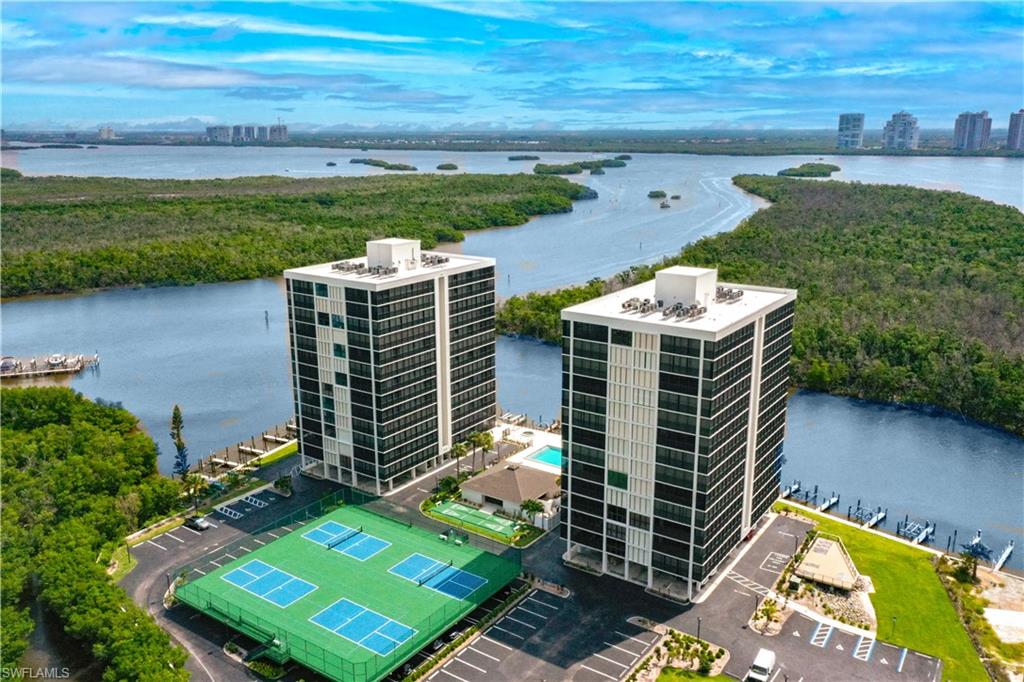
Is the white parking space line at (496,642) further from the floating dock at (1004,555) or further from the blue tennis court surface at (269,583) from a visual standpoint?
the floating dock at (1004,555)

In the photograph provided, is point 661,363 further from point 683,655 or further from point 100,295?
point 100,295

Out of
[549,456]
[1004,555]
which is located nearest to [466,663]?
[549,456]

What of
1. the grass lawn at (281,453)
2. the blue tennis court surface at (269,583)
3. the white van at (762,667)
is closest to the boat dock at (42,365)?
the grass lawn at (281,453)

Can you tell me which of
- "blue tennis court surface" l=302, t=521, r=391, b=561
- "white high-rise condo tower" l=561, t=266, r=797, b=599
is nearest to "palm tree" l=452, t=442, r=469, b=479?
"blue tennis court surface" l=302, t=521, r=391, b=561

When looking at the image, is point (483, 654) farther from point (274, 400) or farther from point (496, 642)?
point (274, 400)

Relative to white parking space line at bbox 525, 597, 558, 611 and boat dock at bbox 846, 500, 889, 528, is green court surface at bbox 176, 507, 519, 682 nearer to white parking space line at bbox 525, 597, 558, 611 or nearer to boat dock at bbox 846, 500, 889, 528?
white parking space line at bbox 525, 597, 558, 611

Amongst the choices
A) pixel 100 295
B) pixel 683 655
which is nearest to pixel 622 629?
pixel 683 655
